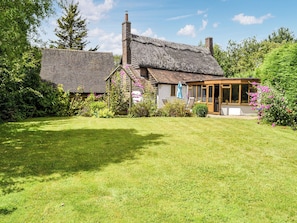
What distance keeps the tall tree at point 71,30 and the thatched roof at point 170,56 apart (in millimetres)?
15952

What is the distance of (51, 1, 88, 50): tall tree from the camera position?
131 feet

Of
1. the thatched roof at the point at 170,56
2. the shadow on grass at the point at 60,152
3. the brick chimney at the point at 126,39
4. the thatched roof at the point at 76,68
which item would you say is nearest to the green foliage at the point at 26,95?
the thatched roof at the point at 76,68

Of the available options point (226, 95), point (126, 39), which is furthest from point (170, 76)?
point (226, 95)

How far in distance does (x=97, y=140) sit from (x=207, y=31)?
31.7 metres

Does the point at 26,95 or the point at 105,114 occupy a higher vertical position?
the point at 26,95

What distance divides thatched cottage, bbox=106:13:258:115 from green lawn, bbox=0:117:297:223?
36.7 feet

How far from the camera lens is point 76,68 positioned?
25.2 metres

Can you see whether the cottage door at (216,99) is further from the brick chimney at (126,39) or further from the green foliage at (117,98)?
the brick chimney at (126,39)

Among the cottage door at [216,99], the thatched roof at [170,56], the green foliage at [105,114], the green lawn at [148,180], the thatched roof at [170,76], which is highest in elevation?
the thatched roof at [170,56]

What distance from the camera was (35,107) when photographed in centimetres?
1931

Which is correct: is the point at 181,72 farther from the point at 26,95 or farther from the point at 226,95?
the point at 26,95

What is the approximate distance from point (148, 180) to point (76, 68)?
2212 centimetres

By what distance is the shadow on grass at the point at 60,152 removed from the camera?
18.4 ft

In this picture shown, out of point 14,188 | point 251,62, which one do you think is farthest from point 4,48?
point 251,62
